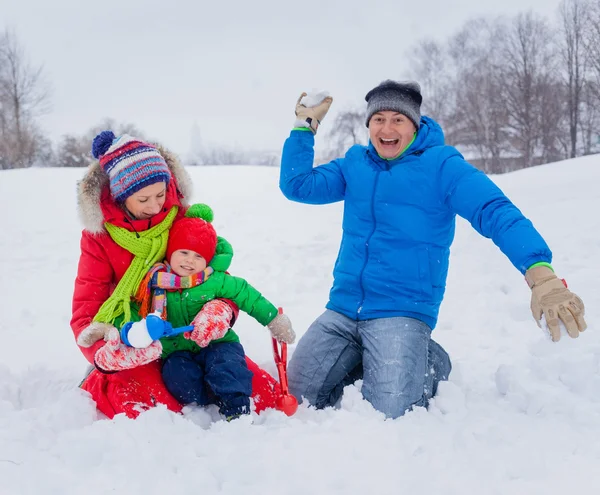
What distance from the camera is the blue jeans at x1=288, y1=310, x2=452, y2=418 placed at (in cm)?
260

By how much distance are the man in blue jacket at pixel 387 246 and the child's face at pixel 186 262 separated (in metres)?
0.79

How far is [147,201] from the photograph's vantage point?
9.07 feet

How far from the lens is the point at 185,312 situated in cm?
278

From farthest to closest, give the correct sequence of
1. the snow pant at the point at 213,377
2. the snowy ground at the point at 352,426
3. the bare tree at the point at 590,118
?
the bare tree at the point at 590,118
the snow pant at the point at 213,377
the snowy ground at the point at 352,426

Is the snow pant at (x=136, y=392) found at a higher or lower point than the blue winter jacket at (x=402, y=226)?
lower

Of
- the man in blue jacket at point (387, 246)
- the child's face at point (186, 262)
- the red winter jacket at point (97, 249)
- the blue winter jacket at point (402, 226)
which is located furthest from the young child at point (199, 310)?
the blue winter jacket at point (402, 226)

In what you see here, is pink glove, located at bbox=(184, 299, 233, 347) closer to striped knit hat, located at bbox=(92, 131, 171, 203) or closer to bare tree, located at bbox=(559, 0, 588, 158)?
striped knit hat, located at bbox=(92, 131, 171, 203)

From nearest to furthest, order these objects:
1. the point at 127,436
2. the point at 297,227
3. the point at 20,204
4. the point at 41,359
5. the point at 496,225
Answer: the point at 127,436, the point at 496,225, the point at 41,359, the point at 297,227, the point at 20,204

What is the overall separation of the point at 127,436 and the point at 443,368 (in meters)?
1.75

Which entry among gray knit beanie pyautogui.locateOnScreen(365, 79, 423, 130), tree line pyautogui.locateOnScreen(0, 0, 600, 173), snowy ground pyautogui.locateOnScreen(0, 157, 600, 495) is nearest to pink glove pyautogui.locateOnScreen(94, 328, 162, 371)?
snowy ground pyautogui.locateOnScreen(0, 157, 600, 495)

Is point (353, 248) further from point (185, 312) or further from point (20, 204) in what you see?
point (20, 204)

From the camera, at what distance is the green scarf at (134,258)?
263 centimetres

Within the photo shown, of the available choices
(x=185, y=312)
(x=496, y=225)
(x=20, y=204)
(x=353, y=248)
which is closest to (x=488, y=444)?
(x=496, y=225)

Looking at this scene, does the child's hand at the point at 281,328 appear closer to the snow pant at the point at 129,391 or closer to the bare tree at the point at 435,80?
the snow pant at the point at 129,391
